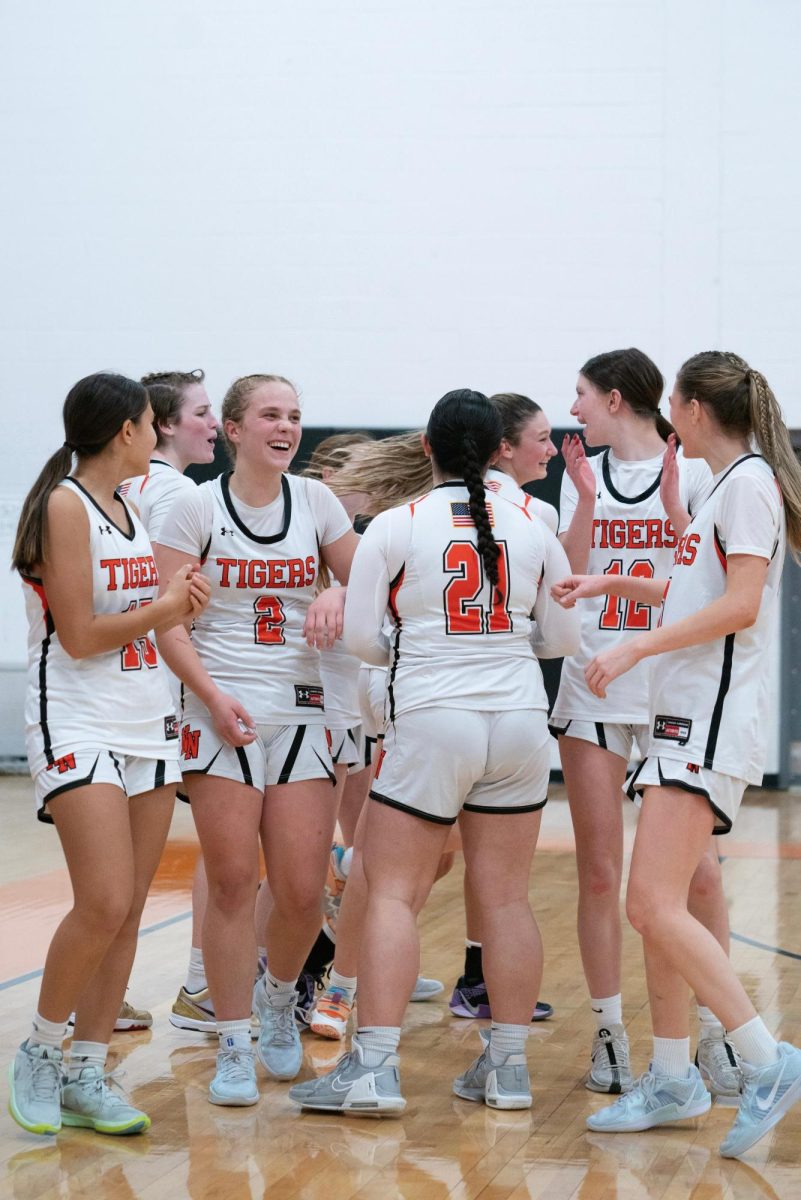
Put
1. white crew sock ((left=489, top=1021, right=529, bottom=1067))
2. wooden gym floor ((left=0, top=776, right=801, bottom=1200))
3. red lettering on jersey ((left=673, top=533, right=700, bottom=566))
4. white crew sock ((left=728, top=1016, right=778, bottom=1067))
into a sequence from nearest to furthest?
wooden gym floor ((left=0, top=776, right=801, bottom=1200)) → white crew sock ((left=728, top=1016, right=778, bottom=1067)) → red lettering on jersey ((left=673, top=533, right=700, bottom=566)) → white crew sock ((left=489, top=1021, right=529, bottom=1067))

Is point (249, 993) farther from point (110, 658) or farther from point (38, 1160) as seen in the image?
point (110, 658)

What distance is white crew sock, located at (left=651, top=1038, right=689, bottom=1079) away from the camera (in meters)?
3.28

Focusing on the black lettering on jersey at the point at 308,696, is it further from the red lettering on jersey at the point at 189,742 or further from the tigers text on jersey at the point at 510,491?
the tigers text on jersey at the point at 510,491

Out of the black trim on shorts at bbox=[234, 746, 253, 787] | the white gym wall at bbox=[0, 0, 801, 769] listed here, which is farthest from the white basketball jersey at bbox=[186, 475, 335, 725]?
the white gym wall at bbox=[0, 0, 801, 769]

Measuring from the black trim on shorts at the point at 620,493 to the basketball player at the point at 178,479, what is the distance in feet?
3.84

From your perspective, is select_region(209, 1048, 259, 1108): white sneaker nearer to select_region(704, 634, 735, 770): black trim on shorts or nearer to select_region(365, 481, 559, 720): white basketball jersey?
select_region(365, 481, 559, 720): white basketball jersey

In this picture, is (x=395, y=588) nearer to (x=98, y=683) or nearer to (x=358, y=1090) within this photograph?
(x=98, y=683)

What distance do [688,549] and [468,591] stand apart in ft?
1.72

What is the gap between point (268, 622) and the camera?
3.69 meters

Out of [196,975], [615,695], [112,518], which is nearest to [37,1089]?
[196,975]

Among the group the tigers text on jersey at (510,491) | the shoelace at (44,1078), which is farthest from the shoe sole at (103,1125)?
the tigers text on jersey at (510,491)

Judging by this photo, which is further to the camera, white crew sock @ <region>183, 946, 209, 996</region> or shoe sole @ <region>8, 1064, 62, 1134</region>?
white crew sock @ <region>183, 946, 209, 996</region>

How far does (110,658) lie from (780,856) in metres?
5.25

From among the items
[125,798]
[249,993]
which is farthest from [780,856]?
[125,798]
